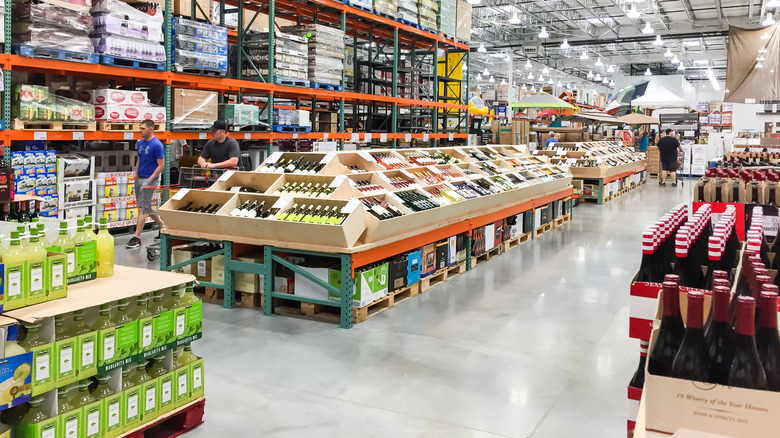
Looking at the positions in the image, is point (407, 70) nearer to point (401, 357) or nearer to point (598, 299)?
point (598, 299)

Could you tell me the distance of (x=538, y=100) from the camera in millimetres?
19641

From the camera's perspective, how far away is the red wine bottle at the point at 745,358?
1.63m

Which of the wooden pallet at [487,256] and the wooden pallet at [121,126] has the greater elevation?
the wooden pallet at [121,126]

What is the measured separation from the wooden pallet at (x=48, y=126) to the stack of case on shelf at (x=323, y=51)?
13.2 ft

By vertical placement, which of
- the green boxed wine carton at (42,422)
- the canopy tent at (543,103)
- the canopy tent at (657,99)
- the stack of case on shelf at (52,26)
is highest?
the canopy tent at (657,99)

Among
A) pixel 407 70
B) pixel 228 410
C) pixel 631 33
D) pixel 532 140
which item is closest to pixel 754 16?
pixel 631 33

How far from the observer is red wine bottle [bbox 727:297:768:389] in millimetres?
1630

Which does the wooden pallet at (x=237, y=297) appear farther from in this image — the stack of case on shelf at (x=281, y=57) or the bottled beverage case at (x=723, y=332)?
the stack of case on shelf at (x=281, y=57)

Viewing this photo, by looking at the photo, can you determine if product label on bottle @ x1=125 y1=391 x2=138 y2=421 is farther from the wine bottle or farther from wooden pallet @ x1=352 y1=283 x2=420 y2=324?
wooden pallet @ x1=352 y1=283 x2=420 y2=324

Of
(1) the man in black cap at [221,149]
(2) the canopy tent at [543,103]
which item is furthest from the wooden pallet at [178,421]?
(2) the canopy tent at [543,103]

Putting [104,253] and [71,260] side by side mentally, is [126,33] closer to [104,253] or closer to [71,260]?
[104,253]

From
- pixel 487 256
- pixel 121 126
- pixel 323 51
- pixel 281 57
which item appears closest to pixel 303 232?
pixel 487 256

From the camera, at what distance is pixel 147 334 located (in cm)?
340

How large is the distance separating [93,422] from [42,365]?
408 millimetres
